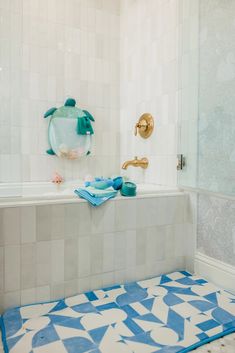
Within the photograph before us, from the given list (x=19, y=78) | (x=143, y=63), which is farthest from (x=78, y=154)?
(x=143, y=63)

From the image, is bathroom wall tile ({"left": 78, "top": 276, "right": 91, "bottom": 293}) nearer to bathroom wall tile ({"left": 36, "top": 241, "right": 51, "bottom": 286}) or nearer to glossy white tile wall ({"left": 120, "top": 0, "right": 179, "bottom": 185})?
bathroom wall tile ({"left": 36, "top": 241, "right": 51, "bottom": 286})

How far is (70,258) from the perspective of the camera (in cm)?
156

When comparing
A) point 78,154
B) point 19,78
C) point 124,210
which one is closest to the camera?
point 124,210

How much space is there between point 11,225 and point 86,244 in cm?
41

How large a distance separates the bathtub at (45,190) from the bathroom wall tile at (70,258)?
9.1 inches

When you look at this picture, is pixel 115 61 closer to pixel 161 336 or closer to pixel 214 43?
pixel 214 43

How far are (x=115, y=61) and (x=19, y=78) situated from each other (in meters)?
0.92

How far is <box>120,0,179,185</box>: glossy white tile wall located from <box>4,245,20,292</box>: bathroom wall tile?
1.17 m

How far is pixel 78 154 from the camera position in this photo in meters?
2.61

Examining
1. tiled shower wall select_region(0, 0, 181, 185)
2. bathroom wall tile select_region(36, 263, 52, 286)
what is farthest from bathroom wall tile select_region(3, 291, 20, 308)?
tiled shower wall select_region(0, 0, 181, 185)

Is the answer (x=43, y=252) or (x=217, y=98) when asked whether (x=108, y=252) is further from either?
(x=217, y=98)

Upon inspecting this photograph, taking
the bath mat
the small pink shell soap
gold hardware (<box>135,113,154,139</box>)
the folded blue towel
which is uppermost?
gold hardware (<box>135,113,154,139</box>)

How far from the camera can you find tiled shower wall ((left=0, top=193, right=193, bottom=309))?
1.43m

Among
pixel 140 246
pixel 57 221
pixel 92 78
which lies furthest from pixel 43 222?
pixel 92 78
